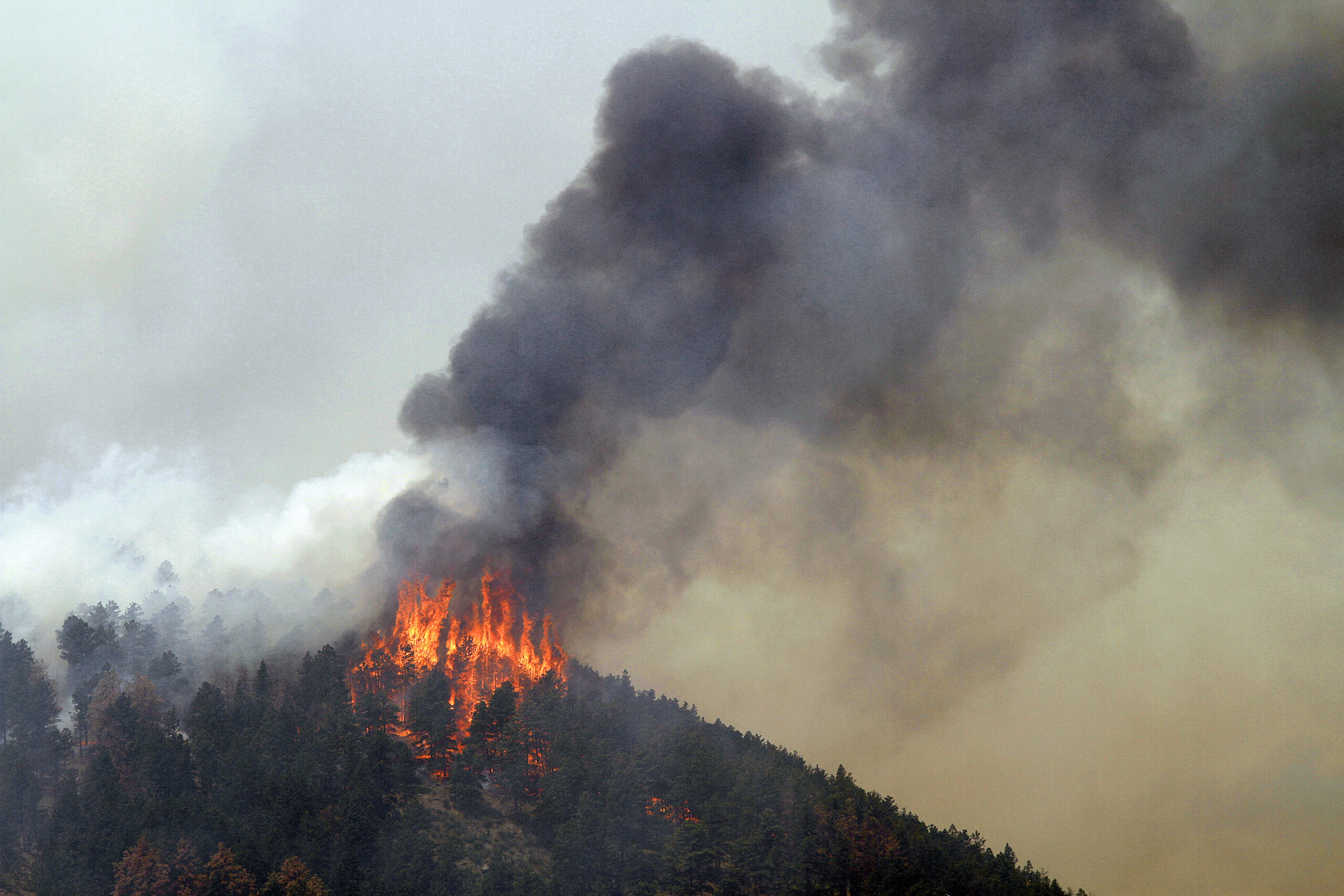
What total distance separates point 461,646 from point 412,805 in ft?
91.4

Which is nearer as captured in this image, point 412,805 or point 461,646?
point 412,805

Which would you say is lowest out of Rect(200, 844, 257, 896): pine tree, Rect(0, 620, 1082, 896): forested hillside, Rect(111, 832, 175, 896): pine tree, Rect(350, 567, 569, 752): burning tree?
Rect(111, 832, 175, 896): pine tree

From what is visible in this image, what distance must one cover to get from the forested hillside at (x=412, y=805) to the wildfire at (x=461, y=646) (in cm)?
624

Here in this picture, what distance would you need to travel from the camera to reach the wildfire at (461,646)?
115500 mm

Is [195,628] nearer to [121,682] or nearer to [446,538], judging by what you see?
[121,682]

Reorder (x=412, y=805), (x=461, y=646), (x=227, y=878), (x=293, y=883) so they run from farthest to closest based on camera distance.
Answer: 1. (x=461, y=646)
2. (x=412, y=805)
3. (x=293, y=883)
4. (x=227, y=878)

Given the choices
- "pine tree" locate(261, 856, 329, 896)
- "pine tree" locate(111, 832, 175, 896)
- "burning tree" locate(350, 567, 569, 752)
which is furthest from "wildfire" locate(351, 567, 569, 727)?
"pine tree" locate(111, 832, 175, 896)

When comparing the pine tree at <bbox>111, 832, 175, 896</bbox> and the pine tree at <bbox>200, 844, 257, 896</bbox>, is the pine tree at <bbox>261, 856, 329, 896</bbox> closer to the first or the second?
the pine tree at <bbox>200, 844, 257, 896</bbox>

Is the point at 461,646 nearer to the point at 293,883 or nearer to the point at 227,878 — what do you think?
the point at 293,883

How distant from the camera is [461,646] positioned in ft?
390

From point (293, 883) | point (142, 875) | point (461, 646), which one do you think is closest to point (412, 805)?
point (293, 883)

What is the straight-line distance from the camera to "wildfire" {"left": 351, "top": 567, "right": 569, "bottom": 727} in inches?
4547

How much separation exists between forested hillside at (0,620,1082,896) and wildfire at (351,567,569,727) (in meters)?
6.24

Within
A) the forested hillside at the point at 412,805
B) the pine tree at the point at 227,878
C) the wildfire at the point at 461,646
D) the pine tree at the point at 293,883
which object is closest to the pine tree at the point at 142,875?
the forested hillside at the point at 412,805
